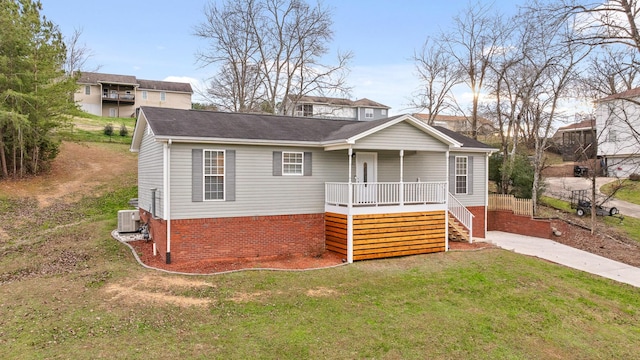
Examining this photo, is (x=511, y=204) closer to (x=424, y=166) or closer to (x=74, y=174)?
(x=424, y=166)

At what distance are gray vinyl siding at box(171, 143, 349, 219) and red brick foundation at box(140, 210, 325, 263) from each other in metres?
0.25

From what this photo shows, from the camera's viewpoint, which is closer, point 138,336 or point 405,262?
point 138,336

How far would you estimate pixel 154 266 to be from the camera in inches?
443

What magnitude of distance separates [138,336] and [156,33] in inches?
805

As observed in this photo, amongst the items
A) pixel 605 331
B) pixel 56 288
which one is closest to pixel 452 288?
pixel 605 331

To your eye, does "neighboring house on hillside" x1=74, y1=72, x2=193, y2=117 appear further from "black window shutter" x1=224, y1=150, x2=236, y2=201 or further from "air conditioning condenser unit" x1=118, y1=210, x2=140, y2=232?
"black window shutter" x1=224, y1=150, x2=236, y2=201

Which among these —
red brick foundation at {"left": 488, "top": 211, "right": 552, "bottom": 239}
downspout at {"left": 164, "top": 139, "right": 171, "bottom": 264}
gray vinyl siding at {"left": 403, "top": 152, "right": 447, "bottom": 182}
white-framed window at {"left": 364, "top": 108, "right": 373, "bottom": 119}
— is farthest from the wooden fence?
white-framed window at {"left": 364, "top": 108, "right": 373, "bottom": 119}

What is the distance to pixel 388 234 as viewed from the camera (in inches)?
520

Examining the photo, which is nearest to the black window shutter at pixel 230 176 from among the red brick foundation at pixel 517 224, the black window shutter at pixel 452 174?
the black window shutter at pixel 452 174

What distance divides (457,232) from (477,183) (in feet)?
10.4

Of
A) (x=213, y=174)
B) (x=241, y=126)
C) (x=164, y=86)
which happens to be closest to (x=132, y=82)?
(x=164, y=86)

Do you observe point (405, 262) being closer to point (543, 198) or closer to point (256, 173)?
point (256, 173)

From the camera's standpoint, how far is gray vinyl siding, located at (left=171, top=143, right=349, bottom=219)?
11766 millimetres

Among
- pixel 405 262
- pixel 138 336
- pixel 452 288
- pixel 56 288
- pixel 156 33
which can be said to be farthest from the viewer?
pixel 156 33
